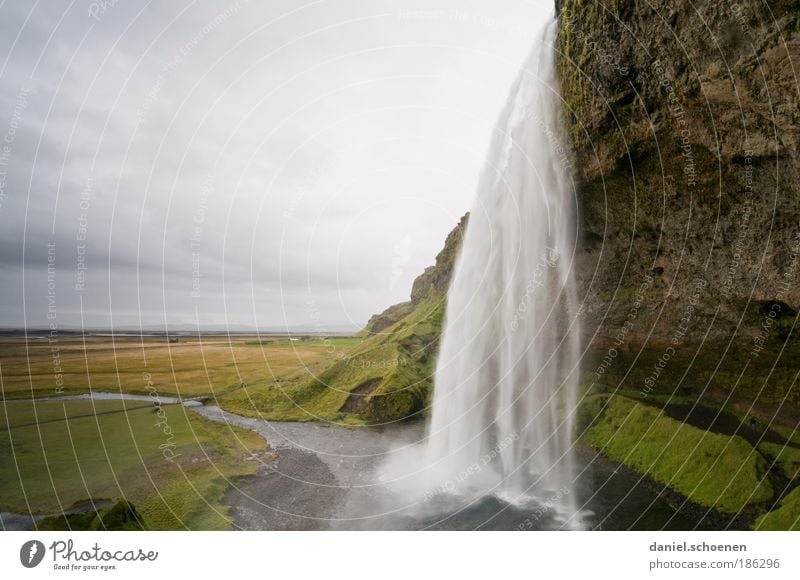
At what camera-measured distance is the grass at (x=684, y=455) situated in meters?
12.9

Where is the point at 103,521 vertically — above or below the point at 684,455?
above

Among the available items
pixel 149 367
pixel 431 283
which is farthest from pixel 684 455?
pixel 149 367

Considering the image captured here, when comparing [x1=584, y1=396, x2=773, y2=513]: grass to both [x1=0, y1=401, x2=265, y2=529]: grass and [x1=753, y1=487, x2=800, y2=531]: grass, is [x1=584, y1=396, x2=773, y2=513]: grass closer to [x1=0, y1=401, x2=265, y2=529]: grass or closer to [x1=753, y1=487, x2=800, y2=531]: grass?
[x1=753, y1=487, x2=800, y2=531]: grass

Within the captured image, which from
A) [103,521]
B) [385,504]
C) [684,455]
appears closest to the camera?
[103,521]

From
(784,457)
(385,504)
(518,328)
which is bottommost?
(385,504)

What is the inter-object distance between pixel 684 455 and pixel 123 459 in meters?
23.4

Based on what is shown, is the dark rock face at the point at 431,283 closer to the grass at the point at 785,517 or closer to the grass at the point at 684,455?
the grass at the point at 684,455

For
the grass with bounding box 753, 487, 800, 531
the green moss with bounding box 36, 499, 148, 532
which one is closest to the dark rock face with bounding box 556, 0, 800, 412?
the grass with bounding box 753, 487, 800, 531

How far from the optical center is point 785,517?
1056 centimetres

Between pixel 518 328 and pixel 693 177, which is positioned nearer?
pixel 693 177

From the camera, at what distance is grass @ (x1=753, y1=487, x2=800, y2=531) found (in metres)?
10.3

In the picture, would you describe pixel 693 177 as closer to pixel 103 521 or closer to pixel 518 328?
pixel 518 328

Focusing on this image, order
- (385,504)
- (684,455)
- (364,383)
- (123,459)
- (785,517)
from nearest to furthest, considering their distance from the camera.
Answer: (785,517)
(385,504)
(684,455)
(123,459)
(364,383)
